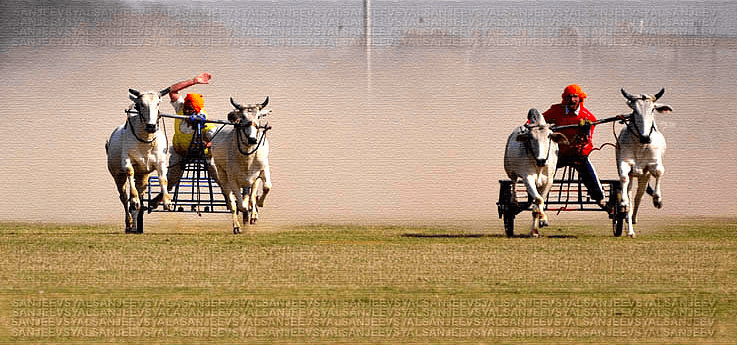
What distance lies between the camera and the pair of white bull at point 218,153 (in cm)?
2684

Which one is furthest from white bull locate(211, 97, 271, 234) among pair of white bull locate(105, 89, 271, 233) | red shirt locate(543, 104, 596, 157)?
red shirt locate(543, 104, 596, 157)

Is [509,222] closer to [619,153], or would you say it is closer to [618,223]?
[618,223]

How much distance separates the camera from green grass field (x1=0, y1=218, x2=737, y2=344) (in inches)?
542

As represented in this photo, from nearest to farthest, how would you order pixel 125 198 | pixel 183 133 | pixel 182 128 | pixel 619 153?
pixel 619 153
pixel 182 128
pixel 183 133
pixel 125 198

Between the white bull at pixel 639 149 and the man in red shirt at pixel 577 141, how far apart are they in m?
0.49

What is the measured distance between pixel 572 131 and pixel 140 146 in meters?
7.55

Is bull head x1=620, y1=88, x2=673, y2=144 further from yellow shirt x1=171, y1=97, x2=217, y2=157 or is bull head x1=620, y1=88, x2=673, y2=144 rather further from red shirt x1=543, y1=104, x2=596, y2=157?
yellow shirt x1=171, y1=97, x2=217, y2=157

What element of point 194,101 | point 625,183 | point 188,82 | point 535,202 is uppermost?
point 188,82

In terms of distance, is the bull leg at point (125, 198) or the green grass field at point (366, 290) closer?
the green grass field at point (366, 290)

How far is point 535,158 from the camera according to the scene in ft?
85.7

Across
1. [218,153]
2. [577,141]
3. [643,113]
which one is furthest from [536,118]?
[218,153]

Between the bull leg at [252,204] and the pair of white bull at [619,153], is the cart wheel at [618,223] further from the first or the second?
the bull leg at [252,204]

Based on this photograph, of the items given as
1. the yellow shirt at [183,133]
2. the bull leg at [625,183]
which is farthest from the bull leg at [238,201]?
the bull leg at [625,183]

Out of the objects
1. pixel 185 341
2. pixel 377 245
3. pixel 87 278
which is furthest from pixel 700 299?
pixel 377 245
